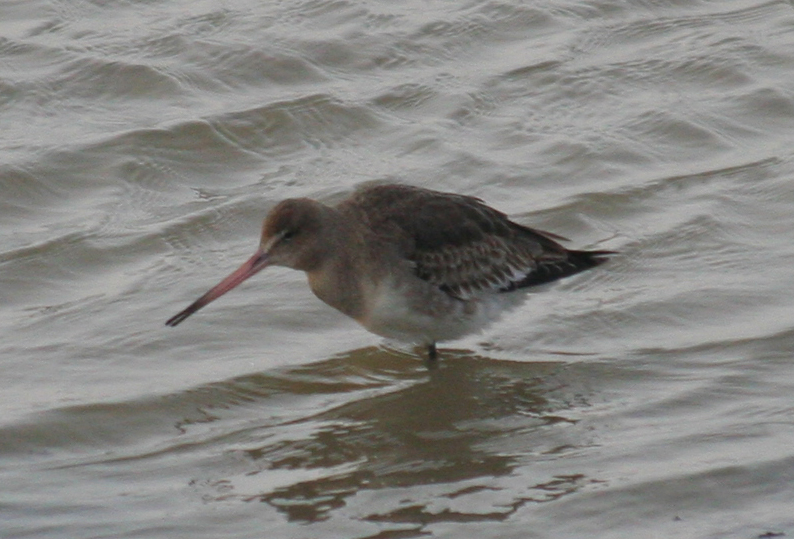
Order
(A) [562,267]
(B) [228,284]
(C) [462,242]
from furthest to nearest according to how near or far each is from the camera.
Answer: (A) [562,267], (C) [462,242], (B) [228,284]

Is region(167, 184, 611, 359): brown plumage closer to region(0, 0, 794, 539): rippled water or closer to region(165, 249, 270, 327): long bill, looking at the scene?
region(165, 249, 270, 327): long bill

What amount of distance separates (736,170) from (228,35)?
3705mm

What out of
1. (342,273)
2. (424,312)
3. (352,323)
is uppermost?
(342,273)

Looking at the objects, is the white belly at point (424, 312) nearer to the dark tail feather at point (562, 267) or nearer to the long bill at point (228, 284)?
the dark tail feather at point (562, 267)

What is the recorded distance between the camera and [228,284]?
7.83 meters

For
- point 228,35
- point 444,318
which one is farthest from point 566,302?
point 228,35

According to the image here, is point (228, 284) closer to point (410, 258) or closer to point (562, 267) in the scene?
point (410, 258)

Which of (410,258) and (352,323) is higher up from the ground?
(410,258)

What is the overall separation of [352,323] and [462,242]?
0.72m

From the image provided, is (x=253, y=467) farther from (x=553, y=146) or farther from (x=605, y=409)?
(x=553, y=146)

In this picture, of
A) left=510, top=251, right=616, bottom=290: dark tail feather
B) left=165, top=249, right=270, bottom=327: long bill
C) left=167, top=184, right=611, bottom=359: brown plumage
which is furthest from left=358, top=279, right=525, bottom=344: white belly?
left=165, top=249, right=270, bottom=327: long bill

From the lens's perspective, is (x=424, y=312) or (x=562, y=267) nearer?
(x=424, y=312)

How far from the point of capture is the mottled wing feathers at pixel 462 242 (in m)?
8.30

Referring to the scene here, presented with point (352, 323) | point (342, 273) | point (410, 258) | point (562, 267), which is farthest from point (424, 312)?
point (562, 267)
